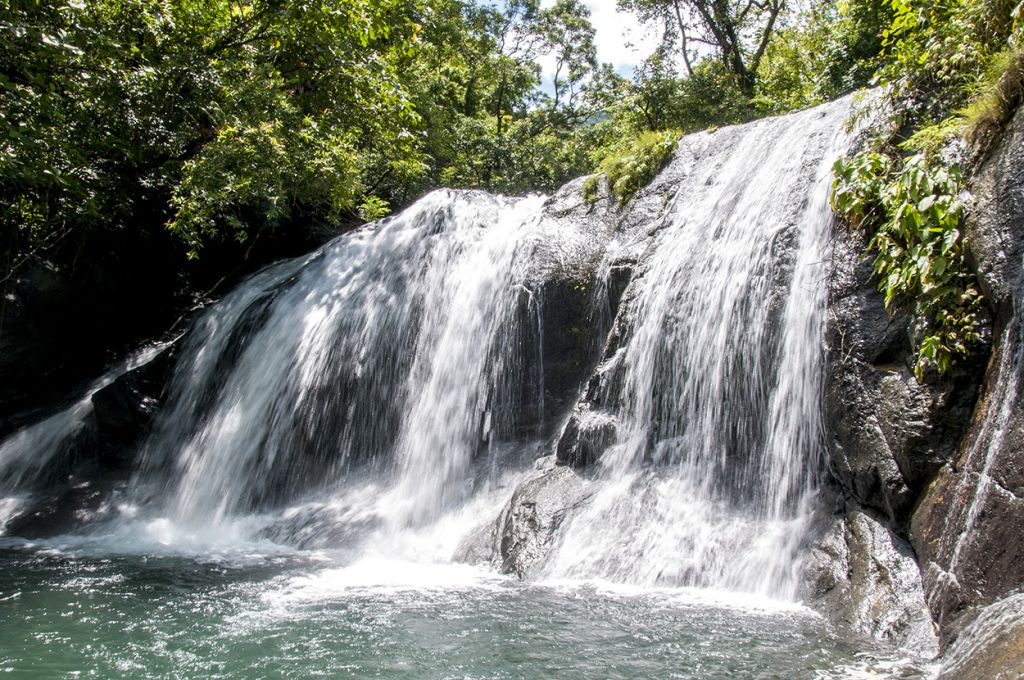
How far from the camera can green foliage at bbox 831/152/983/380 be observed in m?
5.20

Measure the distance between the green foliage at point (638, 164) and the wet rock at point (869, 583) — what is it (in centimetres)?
566

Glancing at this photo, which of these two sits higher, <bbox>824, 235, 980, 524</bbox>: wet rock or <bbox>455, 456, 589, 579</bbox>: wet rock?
<bbox>824, 235, 980, 524</bbox>: wet rock

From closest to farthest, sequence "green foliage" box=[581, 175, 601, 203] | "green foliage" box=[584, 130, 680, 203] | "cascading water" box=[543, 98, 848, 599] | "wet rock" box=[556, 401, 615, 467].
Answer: "cascading water" box=[543, 98, 848, 599], "wet rock" box=[556, 401, 615, 467], "green foliage" box=[584, 130, 680, 203], "green foliage" box=[581, 175, 601, 203]

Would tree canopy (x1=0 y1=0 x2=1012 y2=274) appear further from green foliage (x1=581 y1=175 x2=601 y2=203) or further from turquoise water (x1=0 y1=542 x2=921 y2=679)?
turquoise water (x1=0 y1=542 x2=921 y2=679)

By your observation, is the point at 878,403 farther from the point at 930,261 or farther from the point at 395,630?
the point at 395,630

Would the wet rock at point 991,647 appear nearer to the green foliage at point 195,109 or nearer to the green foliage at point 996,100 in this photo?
the green foliage at point 996,100

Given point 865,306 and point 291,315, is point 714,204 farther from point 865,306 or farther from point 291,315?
point 291,315

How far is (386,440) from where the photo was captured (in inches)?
395

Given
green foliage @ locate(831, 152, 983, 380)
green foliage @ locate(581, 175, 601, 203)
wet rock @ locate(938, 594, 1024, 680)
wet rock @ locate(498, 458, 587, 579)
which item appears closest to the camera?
wet rock @ locate(938, 594, 1024, 680)

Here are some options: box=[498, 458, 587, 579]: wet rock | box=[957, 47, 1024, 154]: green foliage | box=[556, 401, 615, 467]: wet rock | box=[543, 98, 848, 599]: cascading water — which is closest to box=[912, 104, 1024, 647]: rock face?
box=[957, 47, 1024, 154]: green foliage

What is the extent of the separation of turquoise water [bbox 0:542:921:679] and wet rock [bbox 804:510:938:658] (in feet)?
0.70

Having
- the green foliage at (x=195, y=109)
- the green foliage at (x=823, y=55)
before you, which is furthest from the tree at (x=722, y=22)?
the green foliage at (x=195, y=109)

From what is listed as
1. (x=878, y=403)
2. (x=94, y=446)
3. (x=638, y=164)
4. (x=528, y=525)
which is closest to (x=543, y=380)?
(x=528, y=525)

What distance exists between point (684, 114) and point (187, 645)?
781 inches
